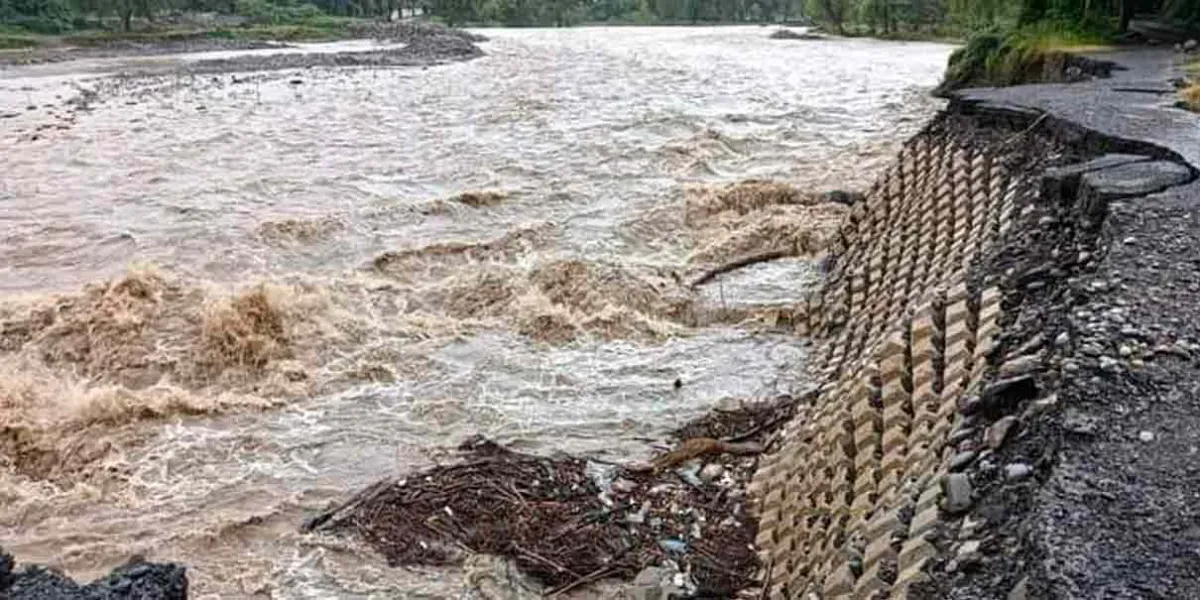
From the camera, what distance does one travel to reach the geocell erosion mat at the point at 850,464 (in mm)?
3939

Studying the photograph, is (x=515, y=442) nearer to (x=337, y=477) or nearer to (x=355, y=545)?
(x=337, y=477)

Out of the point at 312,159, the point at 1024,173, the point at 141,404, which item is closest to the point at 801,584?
the point at 1024,173

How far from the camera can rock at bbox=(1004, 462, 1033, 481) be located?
133 inches

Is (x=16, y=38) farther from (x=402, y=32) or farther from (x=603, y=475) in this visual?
(x=603, y=475)

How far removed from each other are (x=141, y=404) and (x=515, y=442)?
3.10 m

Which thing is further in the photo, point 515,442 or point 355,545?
point 515,442

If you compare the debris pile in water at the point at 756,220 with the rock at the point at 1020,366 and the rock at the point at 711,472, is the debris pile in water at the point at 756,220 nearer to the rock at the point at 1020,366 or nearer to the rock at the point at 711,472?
the rock at the point at 711,472

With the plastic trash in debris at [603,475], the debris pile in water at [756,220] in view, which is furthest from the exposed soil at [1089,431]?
the debris pile in water at [756,220]

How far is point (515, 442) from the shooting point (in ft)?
25.4

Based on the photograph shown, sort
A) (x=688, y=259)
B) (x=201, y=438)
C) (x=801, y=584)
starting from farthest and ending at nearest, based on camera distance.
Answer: (x=688, y=259) < (x=201, y=438) < (x=801, y=584)

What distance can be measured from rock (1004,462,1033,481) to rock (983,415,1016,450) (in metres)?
0.19

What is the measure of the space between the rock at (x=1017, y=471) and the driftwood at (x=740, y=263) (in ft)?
26.2

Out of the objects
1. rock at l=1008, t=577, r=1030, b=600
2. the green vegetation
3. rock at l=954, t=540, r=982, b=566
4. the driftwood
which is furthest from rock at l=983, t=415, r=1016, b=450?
the green vegetation

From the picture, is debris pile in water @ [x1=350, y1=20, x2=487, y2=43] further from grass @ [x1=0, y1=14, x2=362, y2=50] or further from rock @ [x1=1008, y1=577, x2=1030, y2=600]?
rock @ [x1=1008, y1=577, x2=1030, y2=600]
